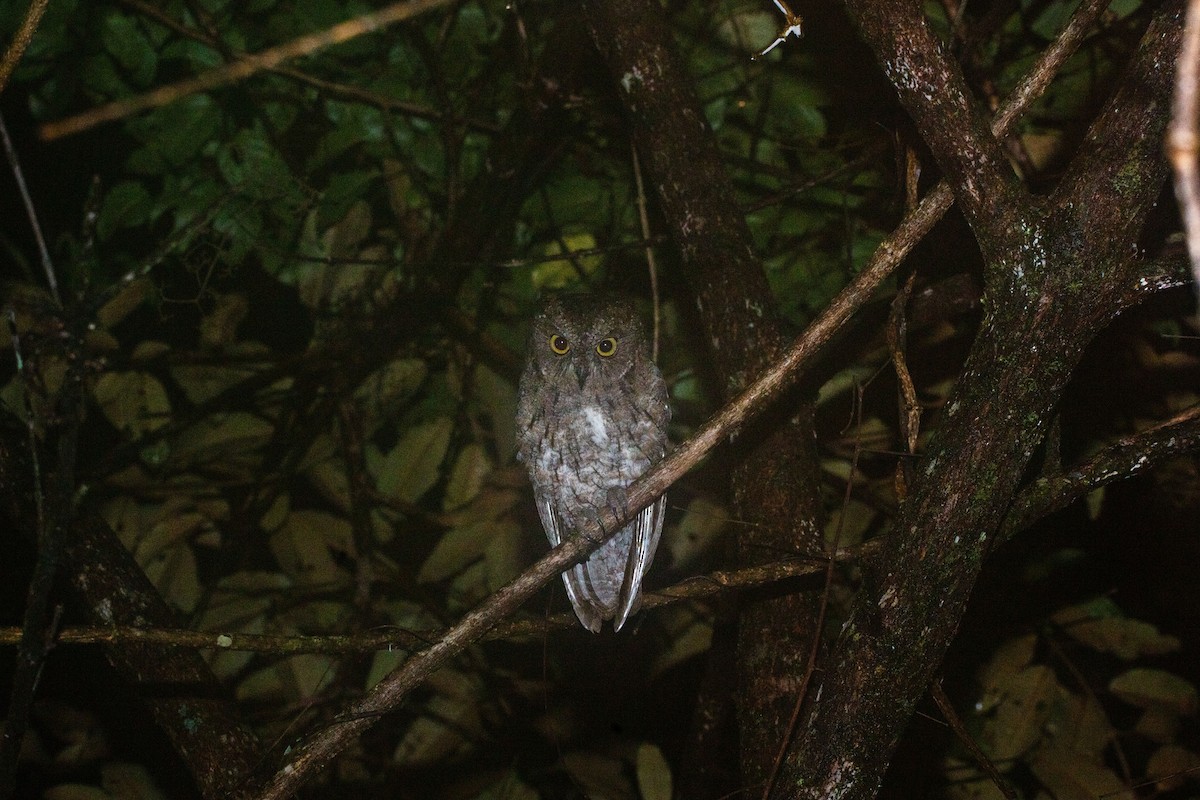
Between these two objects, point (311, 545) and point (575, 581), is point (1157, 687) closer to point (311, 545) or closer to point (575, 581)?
point (575, 581)

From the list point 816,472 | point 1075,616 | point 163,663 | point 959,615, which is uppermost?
point 163,663

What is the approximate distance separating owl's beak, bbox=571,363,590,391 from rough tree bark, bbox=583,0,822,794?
0.41 meters

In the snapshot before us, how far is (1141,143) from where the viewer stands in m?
1.53

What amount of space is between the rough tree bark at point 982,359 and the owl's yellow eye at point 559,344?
4.17 ft

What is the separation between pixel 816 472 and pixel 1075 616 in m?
1.27

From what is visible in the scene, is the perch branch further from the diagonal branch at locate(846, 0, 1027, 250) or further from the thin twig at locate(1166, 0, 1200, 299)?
the thin twig at locate(1166, 0, 1200, 299)

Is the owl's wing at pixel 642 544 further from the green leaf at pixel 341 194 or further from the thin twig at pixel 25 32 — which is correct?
the thin twig at pixel 25 32

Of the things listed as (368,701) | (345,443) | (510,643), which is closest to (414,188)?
(345,443)

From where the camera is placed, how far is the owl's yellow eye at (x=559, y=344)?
102 inches

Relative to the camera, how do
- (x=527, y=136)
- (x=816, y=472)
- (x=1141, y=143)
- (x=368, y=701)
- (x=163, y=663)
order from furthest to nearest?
(x=527, y=136), (x=816, y=472), (x=163, y=663), (x=368, y=701), (x=1141, y=143)

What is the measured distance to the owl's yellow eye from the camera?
2.60 meters

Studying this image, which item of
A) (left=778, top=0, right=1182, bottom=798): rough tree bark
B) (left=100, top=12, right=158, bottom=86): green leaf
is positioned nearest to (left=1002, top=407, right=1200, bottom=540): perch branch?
(left=778, top=0, right=1182, bottom=798): rough tree bark

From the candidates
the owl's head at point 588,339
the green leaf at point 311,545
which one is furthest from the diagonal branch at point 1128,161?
the green leaf at point 311,545

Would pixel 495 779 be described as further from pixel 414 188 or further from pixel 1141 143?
pixel 1141 143
